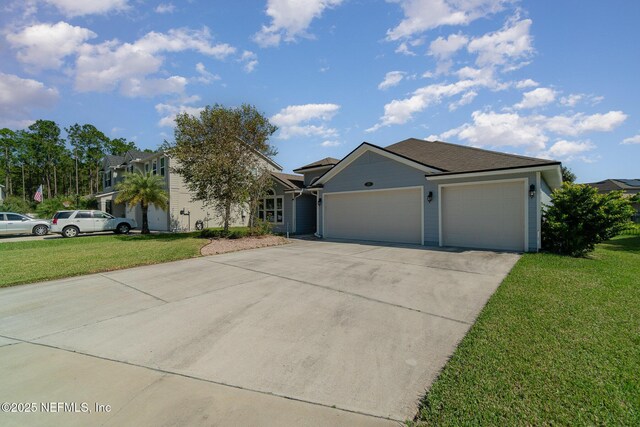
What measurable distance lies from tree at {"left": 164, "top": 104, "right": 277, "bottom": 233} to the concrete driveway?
679 centimetres

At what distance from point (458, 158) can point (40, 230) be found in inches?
972

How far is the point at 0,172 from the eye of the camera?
4453 cm

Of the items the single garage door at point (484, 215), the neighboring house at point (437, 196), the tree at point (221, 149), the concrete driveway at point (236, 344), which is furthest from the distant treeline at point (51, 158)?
the single garage door at point (484, 215)

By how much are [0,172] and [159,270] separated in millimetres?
58505

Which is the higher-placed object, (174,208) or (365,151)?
(365,151)

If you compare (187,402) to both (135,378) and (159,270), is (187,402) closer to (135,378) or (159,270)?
(135,378)

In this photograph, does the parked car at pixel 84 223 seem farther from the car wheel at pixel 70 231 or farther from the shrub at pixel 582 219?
the shrub at pixel 582 219

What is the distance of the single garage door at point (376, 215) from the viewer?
12.4 metres

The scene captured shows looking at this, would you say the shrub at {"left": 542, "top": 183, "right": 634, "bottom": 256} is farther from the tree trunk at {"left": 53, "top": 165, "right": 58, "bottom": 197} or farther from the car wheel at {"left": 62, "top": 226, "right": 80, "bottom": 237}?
the tree trunk at {"left": 53, "top": 165, "right": 58, "bottom": 197}

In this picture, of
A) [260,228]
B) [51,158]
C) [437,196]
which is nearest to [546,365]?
[437,196]

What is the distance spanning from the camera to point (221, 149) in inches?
521

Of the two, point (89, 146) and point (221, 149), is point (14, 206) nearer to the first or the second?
point (89, 146)

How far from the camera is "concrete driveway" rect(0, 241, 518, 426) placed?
2.50 m

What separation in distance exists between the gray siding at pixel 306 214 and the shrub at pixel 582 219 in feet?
38.9
